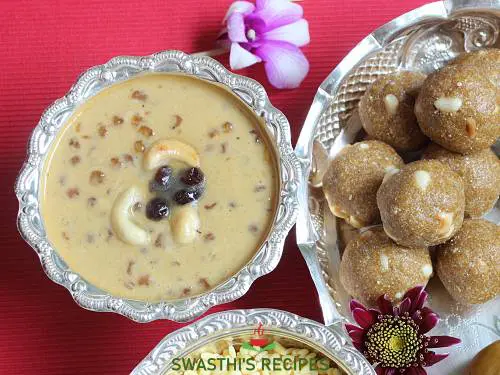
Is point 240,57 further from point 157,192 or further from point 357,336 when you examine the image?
point 357,336

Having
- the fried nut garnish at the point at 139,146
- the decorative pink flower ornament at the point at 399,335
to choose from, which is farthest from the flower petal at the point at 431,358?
the fried nut garnish at the point at 139,146

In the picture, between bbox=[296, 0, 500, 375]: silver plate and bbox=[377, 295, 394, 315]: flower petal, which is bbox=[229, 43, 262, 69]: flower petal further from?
bbox=[377, 295, 394, 315]: flower petal

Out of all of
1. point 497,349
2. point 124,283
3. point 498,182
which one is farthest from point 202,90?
point 497,349

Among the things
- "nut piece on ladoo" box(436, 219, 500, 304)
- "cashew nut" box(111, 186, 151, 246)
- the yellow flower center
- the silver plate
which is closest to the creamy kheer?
"cashew nut" box(111, 186, 151, 246)

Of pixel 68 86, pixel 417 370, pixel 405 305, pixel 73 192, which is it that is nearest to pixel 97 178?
pixel 73 192

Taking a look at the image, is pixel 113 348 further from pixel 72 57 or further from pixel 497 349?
pixel 497 349
